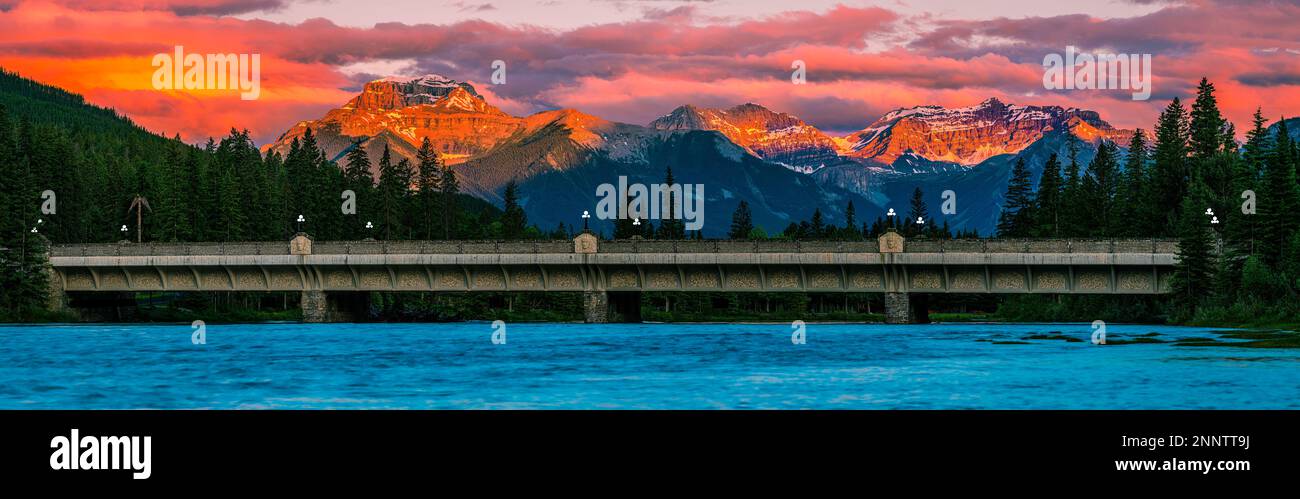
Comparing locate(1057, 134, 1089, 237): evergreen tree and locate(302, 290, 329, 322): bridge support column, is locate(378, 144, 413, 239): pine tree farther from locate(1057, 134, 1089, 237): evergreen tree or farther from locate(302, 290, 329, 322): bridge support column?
locate(1057, 134, 1089, 237): evergreen tree

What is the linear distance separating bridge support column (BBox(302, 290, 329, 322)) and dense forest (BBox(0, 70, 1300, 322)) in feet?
66.5

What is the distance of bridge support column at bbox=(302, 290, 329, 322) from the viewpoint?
10725 centimetres

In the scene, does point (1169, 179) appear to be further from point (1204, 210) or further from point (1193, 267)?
point (1193, 267)

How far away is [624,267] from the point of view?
10181cm

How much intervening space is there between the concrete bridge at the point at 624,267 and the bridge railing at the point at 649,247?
94mm

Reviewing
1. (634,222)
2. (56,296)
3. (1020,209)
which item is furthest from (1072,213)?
(56,296)

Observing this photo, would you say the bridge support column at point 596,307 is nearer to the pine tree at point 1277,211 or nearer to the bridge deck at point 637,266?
the bridge deck at point 637,266

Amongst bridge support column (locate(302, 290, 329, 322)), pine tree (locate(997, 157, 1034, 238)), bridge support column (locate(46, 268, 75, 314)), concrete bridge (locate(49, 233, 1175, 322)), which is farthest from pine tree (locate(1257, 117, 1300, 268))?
bridge support column (locate(46, 268, 75, 314))

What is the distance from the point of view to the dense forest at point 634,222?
88188 mm
